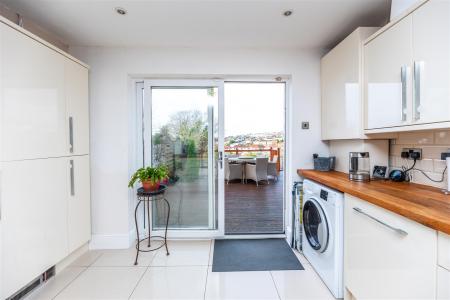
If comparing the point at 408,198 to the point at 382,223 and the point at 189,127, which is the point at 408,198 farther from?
the point at 189,127

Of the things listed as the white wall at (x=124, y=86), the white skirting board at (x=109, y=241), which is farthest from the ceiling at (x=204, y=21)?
the white skirting board at (x=109, y=241)

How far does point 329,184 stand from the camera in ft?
6.08

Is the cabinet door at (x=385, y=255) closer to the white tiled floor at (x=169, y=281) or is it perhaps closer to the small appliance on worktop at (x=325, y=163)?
the white tiled floor at (x=169, y=281)

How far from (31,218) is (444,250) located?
8.30ft

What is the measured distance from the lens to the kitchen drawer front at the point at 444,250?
3.06 ft

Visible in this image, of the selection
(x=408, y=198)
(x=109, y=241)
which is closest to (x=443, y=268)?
(x=408, y=198)

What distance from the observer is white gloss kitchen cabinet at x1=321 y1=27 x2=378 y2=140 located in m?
1.95

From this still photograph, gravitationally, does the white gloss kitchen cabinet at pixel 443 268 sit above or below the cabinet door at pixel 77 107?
below

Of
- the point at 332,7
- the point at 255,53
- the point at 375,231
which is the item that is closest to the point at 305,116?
the point at 255,53

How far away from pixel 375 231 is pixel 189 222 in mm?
2093

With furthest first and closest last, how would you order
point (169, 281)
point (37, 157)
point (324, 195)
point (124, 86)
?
1. point (124, 86)
2. point (169, 281)
3. point (324, 195)
4. point (37, 157)

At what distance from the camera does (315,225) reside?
206 centimetres

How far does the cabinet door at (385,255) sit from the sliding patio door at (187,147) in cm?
156

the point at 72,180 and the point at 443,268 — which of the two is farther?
the point at 72,180
